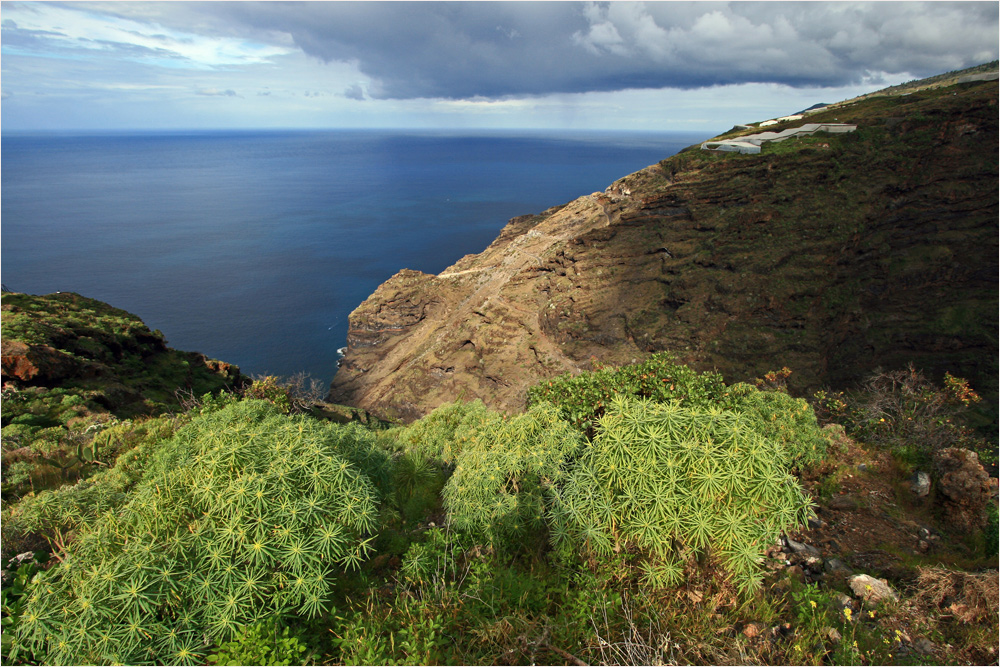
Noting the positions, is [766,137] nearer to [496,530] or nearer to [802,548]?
[802,548]

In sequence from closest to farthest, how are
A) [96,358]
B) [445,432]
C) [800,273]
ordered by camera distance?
[445,432]
[96,358]
[800,273]

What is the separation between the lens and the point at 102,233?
9350 cm

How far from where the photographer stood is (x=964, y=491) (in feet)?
26.3

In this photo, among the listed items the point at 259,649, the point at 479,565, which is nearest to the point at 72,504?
the point at 259,649

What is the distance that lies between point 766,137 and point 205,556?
168 ft

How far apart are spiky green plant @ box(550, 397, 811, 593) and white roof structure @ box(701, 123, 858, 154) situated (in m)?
42.5

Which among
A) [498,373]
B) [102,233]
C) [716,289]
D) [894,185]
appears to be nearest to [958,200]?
[894,185]

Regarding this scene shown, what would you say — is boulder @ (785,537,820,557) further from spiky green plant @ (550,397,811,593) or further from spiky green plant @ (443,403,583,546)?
spiky green plant @ (443,403,583,546)

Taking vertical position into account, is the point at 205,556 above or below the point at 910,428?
above

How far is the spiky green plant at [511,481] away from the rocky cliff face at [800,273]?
97.3 ft

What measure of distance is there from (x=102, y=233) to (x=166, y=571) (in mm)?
119419

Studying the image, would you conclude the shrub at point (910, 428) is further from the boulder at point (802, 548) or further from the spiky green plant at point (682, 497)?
the spiky green plant at point (682, 497)

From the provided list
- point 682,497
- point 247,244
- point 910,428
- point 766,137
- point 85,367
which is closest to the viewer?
point 682,497

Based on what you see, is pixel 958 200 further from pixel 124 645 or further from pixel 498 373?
pixel 124 645
